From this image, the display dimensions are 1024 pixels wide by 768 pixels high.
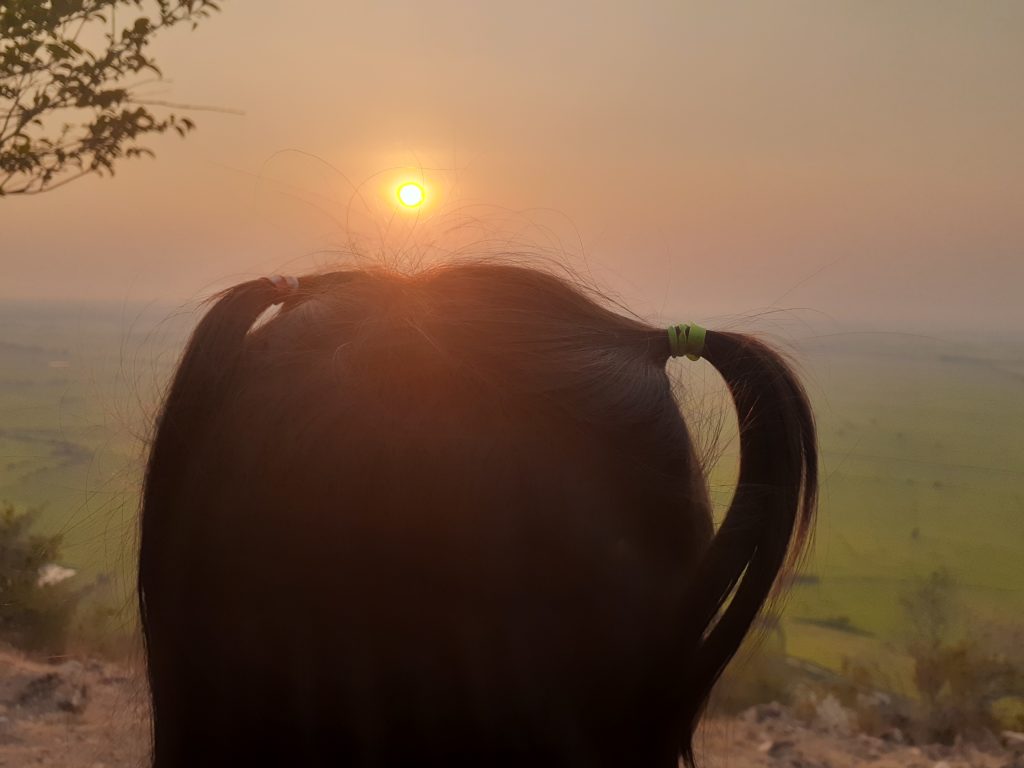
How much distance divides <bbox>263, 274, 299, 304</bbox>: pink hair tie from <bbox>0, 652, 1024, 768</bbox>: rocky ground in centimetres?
126

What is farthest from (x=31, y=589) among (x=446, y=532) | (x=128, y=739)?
(x=446, y=532)

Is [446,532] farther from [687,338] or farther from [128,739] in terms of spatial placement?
[128,739]

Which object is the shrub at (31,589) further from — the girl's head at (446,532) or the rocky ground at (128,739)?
the girl's head at (446,532)

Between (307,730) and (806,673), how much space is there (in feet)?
4.73

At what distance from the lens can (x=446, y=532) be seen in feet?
1.91

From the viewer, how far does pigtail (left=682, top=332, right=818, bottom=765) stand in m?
0.64

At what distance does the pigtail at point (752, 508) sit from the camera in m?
0.64

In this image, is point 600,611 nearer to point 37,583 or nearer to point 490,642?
point 490,642

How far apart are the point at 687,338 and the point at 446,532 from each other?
0.24 metres

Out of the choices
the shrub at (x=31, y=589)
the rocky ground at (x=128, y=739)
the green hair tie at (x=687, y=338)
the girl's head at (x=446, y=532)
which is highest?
the green hair tie at (x=687, y=338)

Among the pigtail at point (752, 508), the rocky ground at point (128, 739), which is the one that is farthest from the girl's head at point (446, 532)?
the rocky ground at point (128, 739)

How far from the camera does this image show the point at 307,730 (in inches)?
25.1

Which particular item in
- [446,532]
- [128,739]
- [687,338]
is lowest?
[128,739]

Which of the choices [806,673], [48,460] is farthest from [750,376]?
[48,460]
